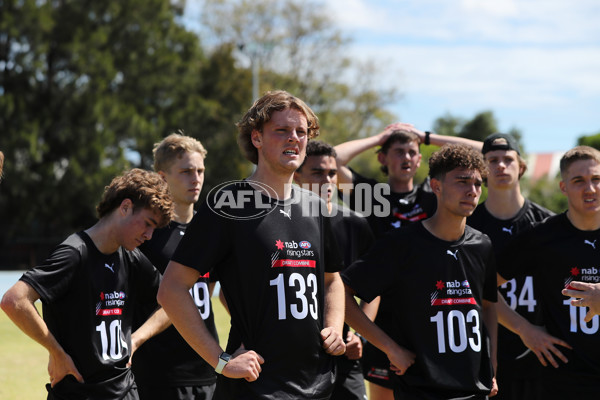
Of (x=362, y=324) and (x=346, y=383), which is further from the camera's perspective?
(x=346, y=383)

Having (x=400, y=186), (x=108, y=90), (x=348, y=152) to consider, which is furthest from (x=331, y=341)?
(x=108, y=90)

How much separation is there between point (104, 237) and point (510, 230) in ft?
11.0

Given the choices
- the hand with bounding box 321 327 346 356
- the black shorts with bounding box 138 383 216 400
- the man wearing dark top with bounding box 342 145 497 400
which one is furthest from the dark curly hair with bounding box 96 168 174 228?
the hand with bounding box 321 327 346 356

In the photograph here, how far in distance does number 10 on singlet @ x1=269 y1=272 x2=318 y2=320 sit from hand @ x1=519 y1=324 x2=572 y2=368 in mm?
1978

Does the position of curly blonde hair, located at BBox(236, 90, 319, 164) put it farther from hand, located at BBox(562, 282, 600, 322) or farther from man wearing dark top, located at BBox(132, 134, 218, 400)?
hand, located at BBox(562, 282, 600, 322)

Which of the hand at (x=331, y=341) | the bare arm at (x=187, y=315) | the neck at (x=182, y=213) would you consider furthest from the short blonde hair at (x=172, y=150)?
the hand at (x=331, y=341)

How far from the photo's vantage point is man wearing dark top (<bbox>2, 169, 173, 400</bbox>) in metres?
4.07

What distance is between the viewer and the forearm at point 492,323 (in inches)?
171

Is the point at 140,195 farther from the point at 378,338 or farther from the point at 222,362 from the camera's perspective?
the point at 378,338

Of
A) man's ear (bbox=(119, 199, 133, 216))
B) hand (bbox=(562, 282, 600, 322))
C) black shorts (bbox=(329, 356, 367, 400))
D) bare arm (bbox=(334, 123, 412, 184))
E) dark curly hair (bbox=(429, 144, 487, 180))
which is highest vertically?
bare arm (bbox=(334, 123, 412, 184))

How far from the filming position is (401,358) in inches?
163

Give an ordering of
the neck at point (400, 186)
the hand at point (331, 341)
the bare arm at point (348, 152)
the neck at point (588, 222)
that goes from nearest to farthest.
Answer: the hand at point (331, 341), the neck at point (588, 222), the neck at point (400, 186), the bare arm at point (348, 152)

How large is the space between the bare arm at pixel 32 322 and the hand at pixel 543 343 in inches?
120

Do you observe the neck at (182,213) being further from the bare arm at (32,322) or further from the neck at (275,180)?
the neck at (275,180)
